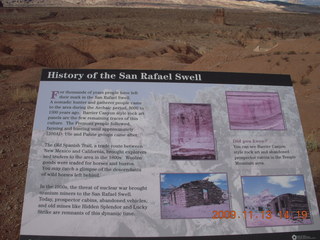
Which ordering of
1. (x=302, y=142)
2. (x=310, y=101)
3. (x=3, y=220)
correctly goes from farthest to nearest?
1. (x=310, y=101)
2. (x=3, y=220)
3. (x=302, y=142)

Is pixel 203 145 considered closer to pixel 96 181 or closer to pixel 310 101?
pixel 96 181

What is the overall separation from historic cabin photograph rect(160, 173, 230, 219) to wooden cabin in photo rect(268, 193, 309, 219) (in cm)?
46

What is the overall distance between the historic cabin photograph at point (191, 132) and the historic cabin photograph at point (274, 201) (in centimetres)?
49

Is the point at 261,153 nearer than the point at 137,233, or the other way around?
the point at 137,233

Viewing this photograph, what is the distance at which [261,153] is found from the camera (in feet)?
9.24

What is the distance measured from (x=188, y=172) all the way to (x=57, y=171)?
123 centimetres

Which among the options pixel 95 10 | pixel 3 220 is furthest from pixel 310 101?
pixel 95 10

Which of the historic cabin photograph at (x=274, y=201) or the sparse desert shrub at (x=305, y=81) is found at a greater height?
the sparse desert shrub at (x=305, y=81)

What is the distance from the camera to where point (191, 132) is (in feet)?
9.20

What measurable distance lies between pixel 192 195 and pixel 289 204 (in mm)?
963
